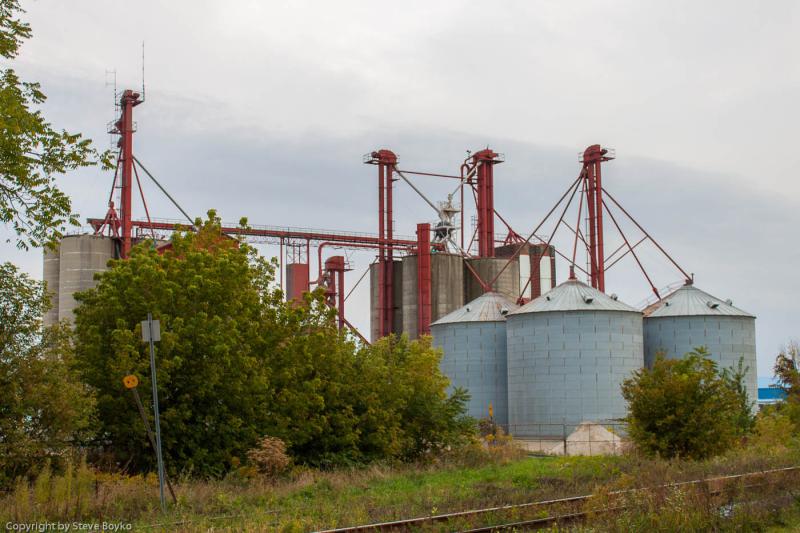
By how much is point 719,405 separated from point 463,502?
597 inches

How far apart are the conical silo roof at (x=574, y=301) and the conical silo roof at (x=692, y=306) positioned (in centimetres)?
429

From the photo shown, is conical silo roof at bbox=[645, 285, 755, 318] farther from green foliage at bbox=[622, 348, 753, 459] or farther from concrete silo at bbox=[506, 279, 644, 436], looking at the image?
green foliage at bbox=[622, 348, 753, 459]

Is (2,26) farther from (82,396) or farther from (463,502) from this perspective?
(463,502)

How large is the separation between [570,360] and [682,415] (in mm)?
23666

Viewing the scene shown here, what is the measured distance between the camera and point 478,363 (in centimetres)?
6312

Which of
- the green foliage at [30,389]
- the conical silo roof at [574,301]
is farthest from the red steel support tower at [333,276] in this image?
the green foliage at [30,389]

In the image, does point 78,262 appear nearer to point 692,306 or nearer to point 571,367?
point 571,367

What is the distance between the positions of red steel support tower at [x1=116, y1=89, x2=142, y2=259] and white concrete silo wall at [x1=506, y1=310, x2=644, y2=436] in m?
29.8

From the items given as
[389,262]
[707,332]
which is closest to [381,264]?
[389,262]

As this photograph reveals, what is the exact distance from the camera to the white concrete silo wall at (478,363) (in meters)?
62.1

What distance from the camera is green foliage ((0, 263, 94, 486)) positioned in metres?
22.2

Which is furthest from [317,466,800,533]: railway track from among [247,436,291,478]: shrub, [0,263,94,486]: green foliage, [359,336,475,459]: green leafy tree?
[359,336,475,459]: green leafy tree

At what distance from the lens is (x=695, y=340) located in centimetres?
5988

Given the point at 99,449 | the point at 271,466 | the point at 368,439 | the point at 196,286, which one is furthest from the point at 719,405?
the point at 99,449
